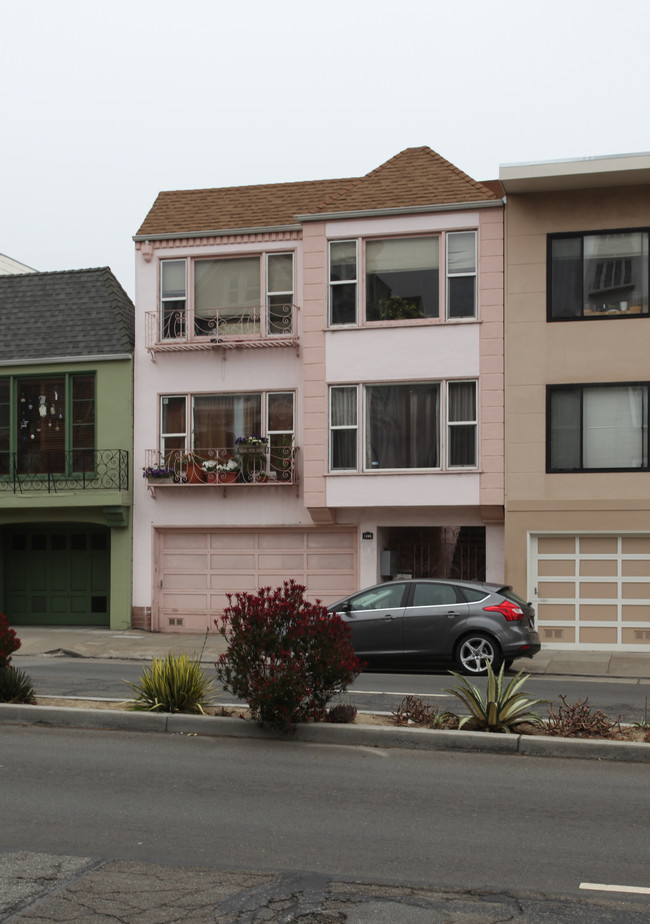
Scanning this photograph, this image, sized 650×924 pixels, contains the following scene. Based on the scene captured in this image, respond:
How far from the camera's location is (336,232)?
72.3 ft

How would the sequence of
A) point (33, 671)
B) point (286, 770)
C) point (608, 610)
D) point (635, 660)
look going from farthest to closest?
1. point (608, 610)
2. point (635, 660)
3. point (33, 671)
4. point (286, 770)

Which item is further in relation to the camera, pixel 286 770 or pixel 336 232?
pixel 336 232

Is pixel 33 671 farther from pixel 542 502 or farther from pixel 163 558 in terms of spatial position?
pixel 542 502

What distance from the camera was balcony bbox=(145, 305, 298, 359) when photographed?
22.7 meters

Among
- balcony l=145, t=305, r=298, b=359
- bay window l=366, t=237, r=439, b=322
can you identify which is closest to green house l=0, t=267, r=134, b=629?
balcony l=145, t=305, r=298, b=359

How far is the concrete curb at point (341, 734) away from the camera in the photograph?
29.5 ft

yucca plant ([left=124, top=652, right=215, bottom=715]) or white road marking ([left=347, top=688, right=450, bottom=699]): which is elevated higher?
yucca plant ([left=124, top=652, right=215, bottom=715])

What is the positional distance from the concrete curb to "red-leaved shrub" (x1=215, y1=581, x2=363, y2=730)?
211 millimetres

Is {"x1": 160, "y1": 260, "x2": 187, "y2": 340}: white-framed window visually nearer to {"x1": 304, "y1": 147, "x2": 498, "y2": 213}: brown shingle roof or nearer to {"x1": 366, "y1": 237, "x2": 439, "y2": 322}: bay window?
{"x1": 304, "y1": 147, "x2": 498, "y2": 213}: brown shingle roof

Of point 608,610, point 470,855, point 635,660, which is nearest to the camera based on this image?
point 470,855

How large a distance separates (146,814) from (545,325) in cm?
1536

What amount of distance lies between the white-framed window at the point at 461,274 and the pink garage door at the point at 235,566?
509 centimetres

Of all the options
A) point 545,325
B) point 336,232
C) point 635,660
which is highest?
point 336,232

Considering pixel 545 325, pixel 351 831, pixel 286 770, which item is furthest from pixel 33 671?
pixel 545 325
